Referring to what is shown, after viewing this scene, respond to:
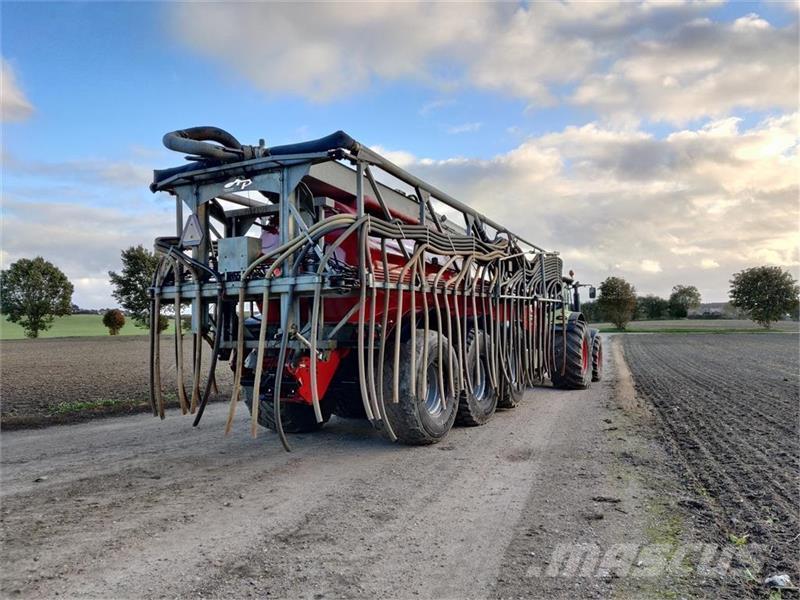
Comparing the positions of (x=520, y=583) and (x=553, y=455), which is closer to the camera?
(x=520, y=583)

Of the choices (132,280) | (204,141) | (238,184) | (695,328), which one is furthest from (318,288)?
(695,328)

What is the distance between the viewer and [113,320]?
47969 mm

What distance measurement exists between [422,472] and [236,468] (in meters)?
1.77

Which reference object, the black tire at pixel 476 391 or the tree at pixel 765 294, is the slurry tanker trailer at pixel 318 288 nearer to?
the black tire at pixel 476 391

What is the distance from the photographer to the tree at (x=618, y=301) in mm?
54469

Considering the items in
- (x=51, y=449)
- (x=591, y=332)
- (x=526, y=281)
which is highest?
(x=526, y=281)

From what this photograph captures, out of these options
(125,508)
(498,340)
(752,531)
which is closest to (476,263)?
(498,340)

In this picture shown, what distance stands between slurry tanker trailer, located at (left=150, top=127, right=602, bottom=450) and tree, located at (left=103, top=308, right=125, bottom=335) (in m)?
46.7

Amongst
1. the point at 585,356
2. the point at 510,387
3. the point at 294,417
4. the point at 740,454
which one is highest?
the point at 585,356

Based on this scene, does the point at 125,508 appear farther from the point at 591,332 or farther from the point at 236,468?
the point at 591,332

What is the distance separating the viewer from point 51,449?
6285mm

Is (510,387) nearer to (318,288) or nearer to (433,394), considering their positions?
(433,394)

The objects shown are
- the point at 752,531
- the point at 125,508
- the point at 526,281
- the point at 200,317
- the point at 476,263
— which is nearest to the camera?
the point at 752,531

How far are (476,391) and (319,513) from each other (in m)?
3.99
